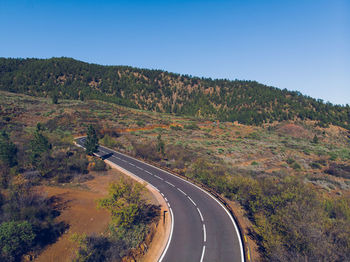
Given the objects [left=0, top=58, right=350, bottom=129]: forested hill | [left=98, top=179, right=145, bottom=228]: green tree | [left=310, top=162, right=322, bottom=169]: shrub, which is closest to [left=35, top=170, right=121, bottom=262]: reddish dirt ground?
[left=98, top=179, right=145, bottom=228]: green tree

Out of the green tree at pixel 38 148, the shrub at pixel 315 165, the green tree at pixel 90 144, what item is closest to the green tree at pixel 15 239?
the green tree at pixel 38 148

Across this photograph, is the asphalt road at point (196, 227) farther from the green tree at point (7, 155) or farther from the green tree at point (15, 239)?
the green tree at point (7, 155)

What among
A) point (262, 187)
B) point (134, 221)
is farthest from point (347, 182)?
point (134, 221)

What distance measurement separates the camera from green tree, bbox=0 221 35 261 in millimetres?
11367

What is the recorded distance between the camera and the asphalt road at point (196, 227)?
1204 cm

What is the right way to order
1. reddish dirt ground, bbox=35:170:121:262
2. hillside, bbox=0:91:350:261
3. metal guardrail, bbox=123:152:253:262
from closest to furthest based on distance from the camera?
hillside, bbox=0:91:350:261 < metal guardrail, bbox=123:152:253:262 < reddish dirt ground, bbox=35:170:121:262

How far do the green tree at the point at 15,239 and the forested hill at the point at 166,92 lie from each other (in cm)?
9244

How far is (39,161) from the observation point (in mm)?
23469

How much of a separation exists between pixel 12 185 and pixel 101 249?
472 inches

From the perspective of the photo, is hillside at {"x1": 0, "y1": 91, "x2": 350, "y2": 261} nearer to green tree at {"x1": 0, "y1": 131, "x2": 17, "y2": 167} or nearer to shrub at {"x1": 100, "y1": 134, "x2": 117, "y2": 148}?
shrub at {"x1": 100, "y1": 134, "x2": 117, "y2": 148}


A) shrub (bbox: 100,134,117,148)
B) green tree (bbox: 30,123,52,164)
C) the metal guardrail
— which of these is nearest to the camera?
the metal guardrail

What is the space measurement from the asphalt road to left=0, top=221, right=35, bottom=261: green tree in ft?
28.8

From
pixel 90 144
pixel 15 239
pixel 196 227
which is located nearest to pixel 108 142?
pixel 90 144

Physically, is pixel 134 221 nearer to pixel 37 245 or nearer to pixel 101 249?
pixel 101 249
